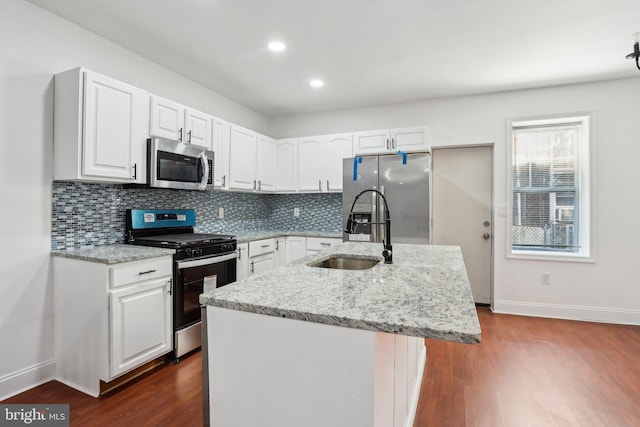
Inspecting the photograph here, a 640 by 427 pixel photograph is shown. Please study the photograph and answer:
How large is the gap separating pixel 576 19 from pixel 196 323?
3710 mm

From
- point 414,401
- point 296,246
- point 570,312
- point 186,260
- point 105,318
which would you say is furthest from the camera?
point 296,246

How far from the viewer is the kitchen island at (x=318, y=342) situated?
0.96 metres

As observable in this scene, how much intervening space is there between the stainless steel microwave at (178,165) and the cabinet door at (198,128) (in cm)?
9

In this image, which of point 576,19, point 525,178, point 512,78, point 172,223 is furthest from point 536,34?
point 172,223

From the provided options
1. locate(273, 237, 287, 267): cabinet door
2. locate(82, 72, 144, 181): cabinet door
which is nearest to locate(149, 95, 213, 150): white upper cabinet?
locate(82, 72, 144, 181): cabinet door

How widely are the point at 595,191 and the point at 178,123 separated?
431 cm

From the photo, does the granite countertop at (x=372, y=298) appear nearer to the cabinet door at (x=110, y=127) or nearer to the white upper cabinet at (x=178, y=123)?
the cabinet door at (x=110, y=127)

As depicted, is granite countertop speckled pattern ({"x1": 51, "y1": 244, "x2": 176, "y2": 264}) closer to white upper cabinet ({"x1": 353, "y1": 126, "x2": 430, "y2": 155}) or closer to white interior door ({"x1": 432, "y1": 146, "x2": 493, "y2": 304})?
white upper cabinet ({"x1": 353, "y1": 126, "x2": 430, "y2": 155})

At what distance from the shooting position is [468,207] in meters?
4.10

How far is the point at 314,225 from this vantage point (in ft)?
15.1

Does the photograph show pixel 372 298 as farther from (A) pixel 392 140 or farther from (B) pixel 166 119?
(A) pixel 392 140

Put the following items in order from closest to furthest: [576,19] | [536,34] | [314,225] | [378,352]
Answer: [378,352] → [576,19] → [536,34] → [314,225]

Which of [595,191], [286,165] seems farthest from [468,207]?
[286,165]

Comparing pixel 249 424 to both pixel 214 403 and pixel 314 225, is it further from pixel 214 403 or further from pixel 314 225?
pixel 314 225
